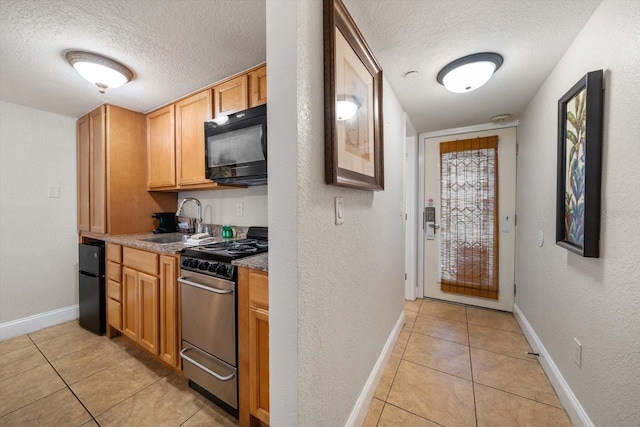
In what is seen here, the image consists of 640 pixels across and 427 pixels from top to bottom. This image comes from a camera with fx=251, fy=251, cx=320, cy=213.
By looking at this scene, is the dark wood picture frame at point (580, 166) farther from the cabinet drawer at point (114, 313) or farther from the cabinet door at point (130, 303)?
the cabinet drawer at point (114, 313)

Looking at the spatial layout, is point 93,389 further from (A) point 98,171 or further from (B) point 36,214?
(B) point 36,214

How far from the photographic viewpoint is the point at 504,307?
2809 millimetres

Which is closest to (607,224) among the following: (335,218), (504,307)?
(335,218)

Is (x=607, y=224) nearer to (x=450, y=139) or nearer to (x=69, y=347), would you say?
(x=450, y=139)

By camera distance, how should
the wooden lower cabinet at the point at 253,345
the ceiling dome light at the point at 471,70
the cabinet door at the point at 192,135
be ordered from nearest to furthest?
the wooden lower cabinet at the point at 253,345 → the ceiling dome light at the point at 471,70 → the cabinet door at the point at 192,135

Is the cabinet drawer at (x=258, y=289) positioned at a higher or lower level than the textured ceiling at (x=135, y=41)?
lower

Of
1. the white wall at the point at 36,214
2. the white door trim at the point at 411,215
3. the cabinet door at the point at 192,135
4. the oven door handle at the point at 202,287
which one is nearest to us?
the oven door handle at the point at 202,287

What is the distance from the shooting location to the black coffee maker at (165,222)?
2.63 m

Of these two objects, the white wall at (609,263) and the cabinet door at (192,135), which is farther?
the cabinet door at (192,135)

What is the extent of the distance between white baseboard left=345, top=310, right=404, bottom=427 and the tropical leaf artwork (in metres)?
1.34

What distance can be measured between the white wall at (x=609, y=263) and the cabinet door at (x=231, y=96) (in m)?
1.96

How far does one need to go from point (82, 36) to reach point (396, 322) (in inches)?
117

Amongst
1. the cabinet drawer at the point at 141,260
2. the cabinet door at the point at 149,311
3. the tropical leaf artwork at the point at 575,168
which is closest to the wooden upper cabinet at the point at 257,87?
the cabinet drawer at the point at 141,260

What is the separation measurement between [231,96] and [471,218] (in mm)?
2799
